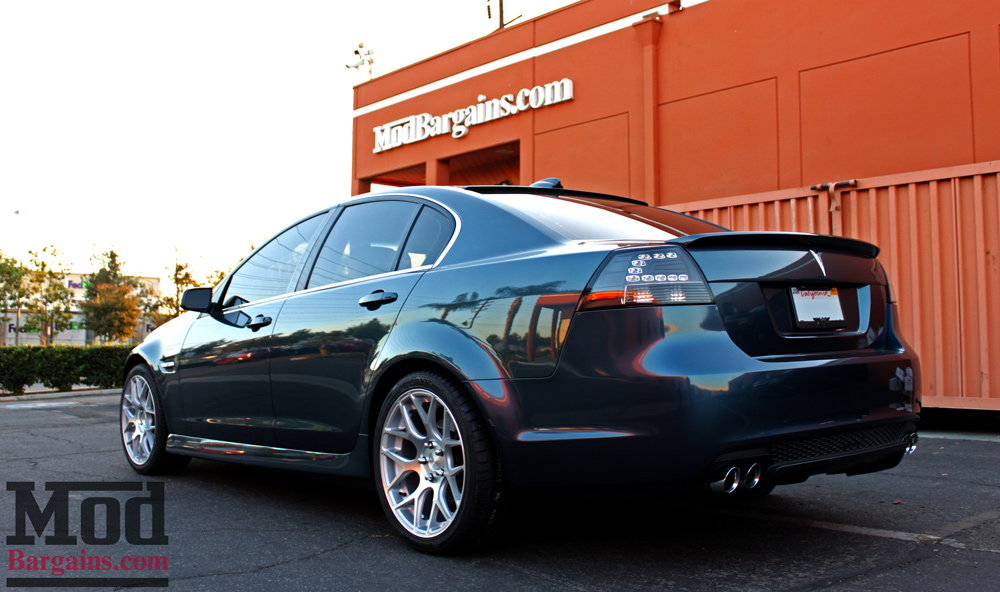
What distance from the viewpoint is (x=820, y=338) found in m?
2.85

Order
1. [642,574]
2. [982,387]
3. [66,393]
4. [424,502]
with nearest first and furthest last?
[642,574], [424,502], [982,387], [66,393]

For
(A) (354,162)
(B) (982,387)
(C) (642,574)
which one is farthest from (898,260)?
(A) (354,162)

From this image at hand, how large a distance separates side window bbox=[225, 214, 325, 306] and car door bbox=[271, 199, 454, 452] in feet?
0.67

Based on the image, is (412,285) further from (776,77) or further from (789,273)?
(776,77)

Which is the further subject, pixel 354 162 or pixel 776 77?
pixel 354 162

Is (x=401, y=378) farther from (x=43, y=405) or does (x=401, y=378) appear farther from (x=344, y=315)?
(x=43, y=405)

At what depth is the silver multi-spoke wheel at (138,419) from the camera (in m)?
5.00

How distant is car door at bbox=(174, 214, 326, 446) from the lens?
4.05 m

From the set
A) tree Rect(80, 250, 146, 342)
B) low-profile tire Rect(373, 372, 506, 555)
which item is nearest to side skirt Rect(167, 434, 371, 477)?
low-profile tire Rect(373, 372, 506, 555)

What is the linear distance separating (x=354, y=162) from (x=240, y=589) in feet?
49.9

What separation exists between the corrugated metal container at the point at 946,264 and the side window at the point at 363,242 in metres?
6.06

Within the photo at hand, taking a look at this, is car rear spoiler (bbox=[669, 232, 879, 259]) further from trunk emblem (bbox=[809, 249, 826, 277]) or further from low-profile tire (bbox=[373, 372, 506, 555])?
low-profile tire (bbox=[373, 372, 506, 555])

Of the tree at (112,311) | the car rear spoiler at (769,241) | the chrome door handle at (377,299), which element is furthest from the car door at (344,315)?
the tree at (112,311)

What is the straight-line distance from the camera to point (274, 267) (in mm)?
4391
